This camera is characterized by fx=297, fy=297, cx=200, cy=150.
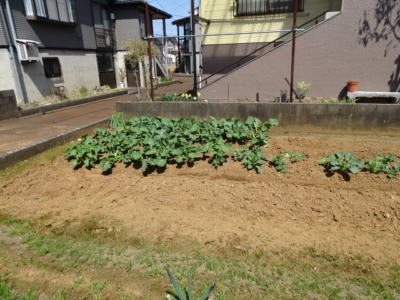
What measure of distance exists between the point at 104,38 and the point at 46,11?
17.4 feet

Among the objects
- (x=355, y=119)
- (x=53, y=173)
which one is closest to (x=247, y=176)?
(x=53, y=173)

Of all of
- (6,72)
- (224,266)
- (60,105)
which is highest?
(6,72)

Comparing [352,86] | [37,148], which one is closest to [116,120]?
[37,148]

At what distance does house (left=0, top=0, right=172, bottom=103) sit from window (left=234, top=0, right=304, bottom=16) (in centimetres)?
851

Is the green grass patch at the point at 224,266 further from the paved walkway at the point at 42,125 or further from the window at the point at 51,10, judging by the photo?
the window at the point at 51,10

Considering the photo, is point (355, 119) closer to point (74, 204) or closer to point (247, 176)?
point (247, 176)

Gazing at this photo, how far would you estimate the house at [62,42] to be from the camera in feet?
38.3

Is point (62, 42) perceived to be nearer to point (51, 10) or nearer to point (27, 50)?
point (51, 10)

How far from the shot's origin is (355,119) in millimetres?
6590

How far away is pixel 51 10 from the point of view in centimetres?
1375

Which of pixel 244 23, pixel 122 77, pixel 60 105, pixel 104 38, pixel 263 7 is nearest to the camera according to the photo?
pixel 263 7

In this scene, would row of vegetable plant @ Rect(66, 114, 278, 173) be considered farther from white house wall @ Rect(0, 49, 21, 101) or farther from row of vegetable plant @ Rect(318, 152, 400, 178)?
white house wall @ Rect(0, 49, 21, 101)

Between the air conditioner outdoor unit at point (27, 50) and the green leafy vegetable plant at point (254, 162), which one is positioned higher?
the air conditioner outdoor unit at point (27, 50)

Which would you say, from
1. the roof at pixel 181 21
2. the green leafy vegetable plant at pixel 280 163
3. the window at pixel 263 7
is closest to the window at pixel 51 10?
the window at pixel 263 7
